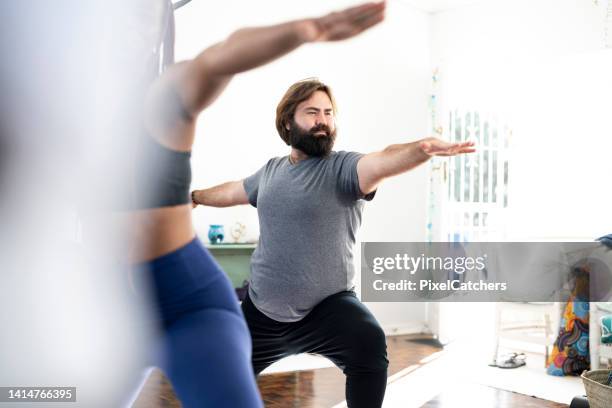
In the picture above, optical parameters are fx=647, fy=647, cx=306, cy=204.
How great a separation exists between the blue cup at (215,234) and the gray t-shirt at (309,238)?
6.03 feet

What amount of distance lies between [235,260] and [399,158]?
98.0 inches

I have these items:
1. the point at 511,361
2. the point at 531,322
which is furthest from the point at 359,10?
the point at 531,322

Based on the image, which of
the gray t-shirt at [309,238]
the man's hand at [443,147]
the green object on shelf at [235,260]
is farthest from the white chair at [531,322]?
the man's hand at [443,147]

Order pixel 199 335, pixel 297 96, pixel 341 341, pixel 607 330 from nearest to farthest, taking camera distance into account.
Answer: pixel 199 335 < pixel 341 341 < pixel 297 96 < pixel 607 330

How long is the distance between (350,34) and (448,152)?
75 cm

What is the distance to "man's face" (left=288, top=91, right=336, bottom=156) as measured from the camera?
239cm

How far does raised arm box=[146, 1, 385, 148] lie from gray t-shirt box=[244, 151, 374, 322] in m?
1.28

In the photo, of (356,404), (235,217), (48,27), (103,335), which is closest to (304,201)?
(356,404)

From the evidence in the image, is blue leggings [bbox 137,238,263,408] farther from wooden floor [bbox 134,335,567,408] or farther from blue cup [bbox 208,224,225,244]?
blue cup [bbox 208,224,225,244]

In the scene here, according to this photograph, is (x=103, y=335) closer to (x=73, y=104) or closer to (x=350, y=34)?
(x=73, y=104)

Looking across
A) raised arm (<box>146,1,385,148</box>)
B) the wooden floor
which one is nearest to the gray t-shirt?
the wooden floor

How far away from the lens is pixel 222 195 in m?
2.54

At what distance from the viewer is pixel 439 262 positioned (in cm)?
551

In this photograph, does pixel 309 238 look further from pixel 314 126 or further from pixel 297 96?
pixel 297 96
